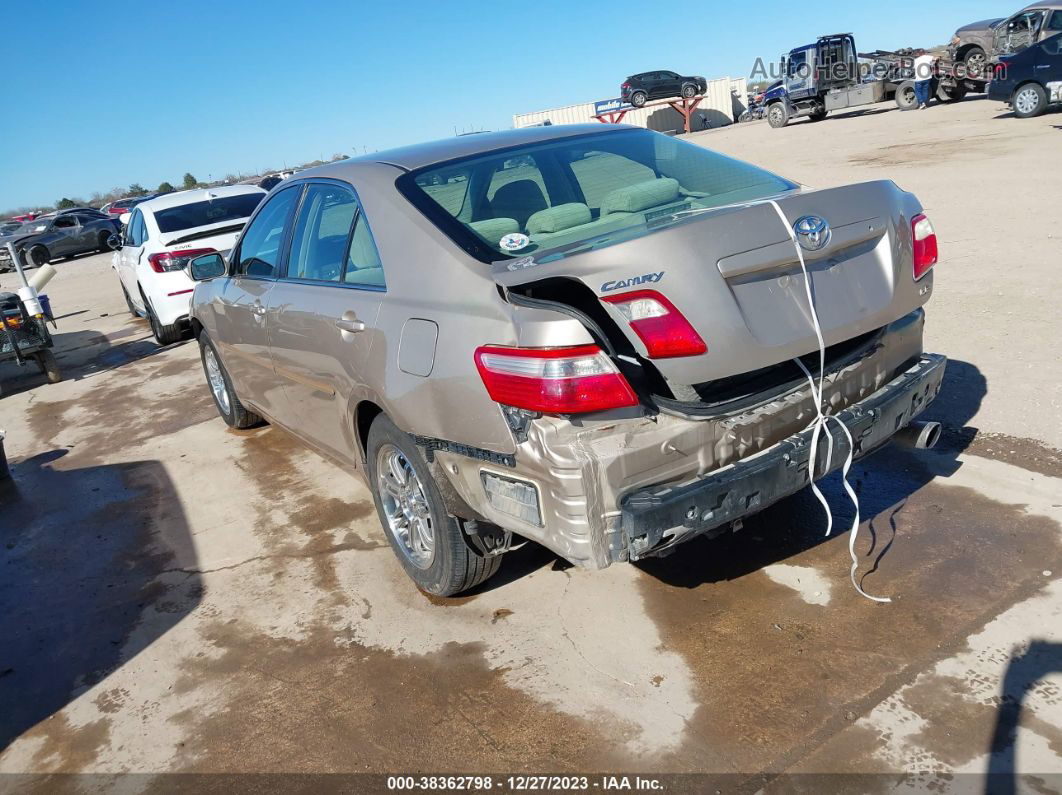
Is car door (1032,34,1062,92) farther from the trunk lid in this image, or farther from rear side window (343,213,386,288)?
rear side window (343,213,386,288)

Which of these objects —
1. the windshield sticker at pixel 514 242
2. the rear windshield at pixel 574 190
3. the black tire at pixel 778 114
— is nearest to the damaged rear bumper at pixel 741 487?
the rear windshield at pixel 574 190

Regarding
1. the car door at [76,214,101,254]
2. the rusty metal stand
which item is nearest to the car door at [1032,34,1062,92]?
the rusty metal stand

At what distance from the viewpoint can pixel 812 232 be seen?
282 cm

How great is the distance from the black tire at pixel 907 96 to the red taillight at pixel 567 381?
26.2 meters

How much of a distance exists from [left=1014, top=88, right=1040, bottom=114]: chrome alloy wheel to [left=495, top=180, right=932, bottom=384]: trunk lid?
18.2 metres

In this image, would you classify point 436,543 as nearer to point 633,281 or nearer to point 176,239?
point 633,281

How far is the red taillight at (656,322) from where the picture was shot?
8.45 feet

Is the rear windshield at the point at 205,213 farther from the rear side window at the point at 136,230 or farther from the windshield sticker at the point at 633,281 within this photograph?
the windshield sticker at the point at 633,281

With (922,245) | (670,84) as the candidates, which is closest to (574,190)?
(922,245)

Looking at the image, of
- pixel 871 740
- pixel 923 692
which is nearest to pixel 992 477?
pixel 923 692

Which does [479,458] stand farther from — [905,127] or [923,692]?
[905,127]

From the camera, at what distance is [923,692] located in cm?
270

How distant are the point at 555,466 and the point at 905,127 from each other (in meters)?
21.6

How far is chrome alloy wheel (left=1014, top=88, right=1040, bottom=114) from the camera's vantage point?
58.4 feet
